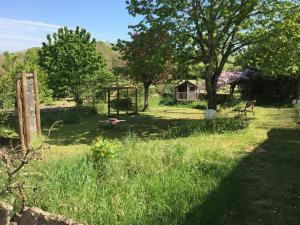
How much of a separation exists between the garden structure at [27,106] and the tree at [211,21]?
5.26 meters

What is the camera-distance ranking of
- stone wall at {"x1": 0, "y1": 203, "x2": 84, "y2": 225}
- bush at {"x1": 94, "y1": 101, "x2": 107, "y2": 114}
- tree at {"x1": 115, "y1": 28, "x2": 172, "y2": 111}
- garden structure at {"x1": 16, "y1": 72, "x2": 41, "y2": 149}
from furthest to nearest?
1. bush at {"x1": 94, "y1": 101, "x2": 107, "y2": 114}
2. tree at {"x1": 115, "y1": 28, "x2": 172, "y2": 111}
3. garden structure at {"x1": 16, "y1": 72, "x2": 41, "y2": 149}
4. stone wall at {"x1": 0, "y1": 203, "x2": 84, "y2": 225}

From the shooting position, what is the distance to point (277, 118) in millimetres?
17500

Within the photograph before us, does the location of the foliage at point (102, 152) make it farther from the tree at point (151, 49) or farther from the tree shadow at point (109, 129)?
the tree at point (151, 49)

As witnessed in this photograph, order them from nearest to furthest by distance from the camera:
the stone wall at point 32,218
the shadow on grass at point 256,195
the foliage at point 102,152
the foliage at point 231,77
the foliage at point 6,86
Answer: the stone wall at point 32,218, the shadow on grass at point 256,195, the foliage at point 102,152, the foliage at point 6,86, the foliage at point 231,77

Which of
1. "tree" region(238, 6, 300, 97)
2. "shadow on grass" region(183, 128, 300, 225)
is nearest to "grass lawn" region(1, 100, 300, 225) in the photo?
"shadow on grass" region(183, 128, 300, 225)

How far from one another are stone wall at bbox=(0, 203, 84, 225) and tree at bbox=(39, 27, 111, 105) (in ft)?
57.8

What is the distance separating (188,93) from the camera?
28.2m

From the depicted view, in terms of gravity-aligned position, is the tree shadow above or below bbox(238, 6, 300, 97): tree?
below

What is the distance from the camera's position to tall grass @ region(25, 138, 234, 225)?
479 cm

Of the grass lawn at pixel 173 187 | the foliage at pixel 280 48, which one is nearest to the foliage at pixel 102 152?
the grass lawn at pixel 173 187

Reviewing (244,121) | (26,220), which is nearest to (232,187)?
(26,220)

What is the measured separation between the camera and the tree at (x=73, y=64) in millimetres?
22266

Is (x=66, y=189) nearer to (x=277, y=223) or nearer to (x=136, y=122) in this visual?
(x=277, y=223)

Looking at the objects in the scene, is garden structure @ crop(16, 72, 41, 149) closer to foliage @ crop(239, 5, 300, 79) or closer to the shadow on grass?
the shadow on grass
